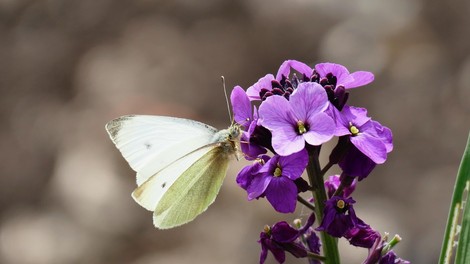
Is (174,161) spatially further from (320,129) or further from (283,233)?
(320,129)

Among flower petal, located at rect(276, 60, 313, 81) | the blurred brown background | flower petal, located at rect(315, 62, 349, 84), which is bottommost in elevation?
the blurred brown background

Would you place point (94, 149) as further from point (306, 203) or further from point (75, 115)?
point (306, 203)

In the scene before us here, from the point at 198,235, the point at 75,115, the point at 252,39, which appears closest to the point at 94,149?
the point at 75,115

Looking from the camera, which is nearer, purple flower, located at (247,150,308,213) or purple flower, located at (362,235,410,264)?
purple flower, located at (247,150,308,213)

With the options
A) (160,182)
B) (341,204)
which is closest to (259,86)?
(341,204)

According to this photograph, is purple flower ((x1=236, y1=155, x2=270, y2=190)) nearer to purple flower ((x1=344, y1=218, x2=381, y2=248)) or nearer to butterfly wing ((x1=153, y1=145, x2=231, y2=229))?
purple flower ((x1=344, y1=218, x2=381, y2=248))

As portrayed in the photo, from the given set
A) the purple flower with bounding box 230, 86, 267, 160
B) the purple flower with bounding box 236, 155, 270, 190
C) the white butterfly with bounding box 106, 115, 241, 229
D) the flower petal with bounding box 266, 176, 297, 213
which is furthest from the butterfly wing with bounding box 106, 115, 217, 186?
the flower petal with bounding box 266, 176, 297, 213
